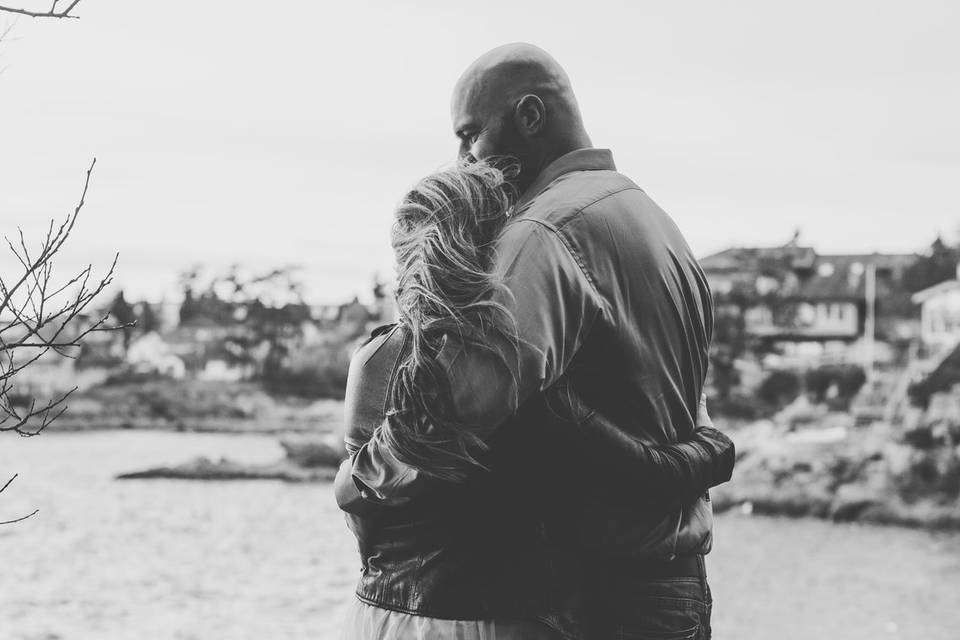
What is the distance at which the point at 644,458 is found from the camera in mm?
1710

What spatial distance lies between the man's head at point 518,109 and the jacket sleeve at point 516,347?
27 cm

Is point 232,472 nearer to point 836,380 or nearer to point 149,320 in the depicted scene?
point 149,320

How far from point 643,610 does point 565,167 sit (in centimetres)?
75

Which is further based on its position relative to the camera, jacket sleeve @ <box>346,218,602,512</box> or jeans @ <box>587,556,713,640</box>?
jeans @ <box>587,556,713,640</box>

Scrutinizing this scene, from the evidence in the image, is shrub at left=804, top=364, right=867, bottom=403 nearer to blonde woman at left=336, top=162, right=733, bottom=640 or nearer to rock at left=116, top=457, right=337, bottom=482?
rock at left=116, top=457, right=337, bottom=482

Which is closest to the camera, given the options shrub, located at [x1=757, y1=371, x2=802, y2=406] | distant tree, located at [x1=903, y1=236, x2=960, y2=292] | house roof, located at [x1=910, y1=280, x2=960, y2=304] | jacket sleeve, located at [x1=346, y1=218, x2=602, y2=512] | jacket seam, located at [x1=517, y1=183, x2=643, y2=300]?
jacket sleeve, located at [x1=346, y1=218, x2=602, y2=512]

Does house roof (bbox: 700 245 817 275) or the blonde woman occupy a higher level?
the blonde woman

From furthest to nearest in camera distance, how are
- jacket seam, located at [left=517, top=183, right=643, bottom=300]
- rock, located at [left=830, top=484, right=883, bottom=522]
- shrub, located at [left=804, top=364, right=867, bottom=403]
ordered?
shrub, located at [left=804, top=364, right=867, bottom=403] → rock, located at [left=830, top=484, right=883, bottom=522] → jacket seam, located at [left=517, top=183, right=643, bottom=300]

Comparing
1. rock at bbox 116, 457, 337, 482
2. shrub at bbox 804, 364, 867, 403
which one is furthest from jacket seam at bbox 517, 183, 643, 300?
shrub at bbox 804, 364, 867, 403

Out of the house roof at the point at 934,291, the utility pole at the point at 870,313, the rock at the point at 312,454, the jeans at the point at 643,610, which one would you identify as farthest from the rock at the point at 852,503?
the jeans at the point at 643,610

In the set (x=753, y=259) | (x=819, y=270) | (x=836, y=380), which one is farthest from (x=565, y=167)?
(x=819, y=270)

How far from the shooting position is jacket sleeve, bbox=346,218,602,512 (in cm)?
153

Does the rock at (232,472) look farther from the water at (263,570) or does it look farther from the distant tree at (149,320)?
the distant tree at (149,320)

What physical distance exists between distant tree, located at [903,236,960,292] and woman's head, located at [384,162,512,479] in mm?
59017
